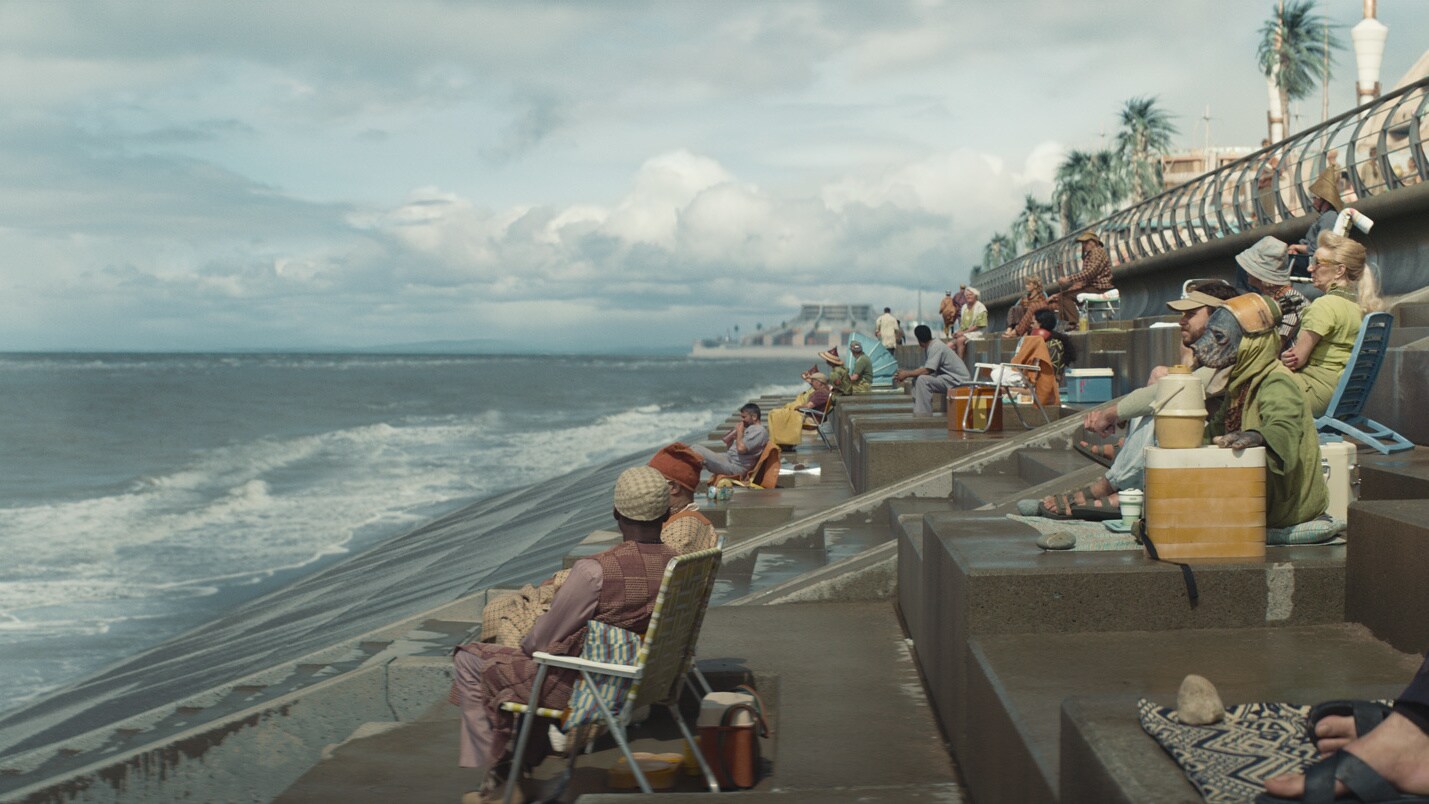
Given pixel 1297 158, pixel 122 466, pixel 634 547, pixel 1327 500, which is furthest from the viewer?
pixel 122 466

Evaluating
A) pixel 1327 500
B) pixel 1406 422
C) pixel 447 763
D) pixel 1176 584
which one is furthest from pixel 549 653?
pixel 1406 422

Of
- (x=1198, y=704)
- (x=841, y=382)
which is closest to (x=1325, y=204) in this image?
(x=1198, y=704)

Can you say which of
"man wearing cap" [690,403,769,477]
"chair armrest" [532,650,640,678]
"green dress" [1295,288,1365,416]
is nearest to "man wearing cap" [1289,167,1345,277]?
"green dress" [1295,288,1365,416]

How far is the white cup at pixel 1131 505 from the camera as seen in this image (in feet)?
18.3

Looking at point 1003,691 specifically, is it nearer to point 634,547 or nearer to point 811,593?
point 634,547

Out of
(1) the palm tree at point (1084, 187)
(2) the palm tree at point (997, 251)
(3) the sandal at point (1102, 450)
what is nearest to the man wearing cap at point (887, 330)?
(3) the sandal at point (1102, 450)

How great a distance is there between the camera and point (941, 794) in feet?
A: 13.8

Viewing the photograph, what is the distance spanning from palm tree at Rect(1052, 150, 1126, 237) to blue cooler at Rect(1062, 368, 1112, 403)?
6405 centimetres

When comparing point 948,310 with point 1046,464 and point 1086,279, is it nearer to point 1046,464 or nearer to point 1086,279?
point 1086,279

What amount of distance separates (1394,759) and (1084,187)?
265ft

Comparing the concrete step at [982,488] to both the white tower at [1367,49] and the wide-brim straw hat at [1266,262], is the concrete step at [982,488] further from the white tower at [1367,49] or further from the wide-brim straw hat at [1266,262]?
the white tower at [1367,49]

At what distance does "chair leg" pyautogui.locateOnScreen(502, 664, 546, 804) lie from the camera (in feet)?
15.4

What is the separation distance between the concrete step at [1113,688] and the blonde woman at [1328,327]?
9.88ft

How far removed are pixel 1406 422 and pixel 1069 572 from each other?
450 cm
